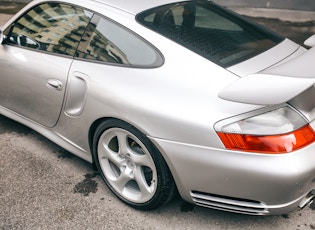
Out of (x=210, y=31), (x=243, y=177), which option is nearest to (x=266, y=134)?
(x=243, y=177)

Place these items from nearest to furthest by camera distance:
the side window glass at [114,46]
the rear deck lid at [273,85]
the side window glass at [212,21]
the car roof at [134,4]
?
the rear deck lid at [273,85] < the side window glass at [114,46] < the car roof at [134,4] < the side window glass at [212,21]

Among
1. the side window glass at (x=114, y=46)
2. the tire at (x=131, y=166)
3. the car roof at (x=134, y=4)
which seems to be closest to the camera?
the tire at (x=131, y=166)

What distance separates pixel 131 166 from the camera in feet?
8.93

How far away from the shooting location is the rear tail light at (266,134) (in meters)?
2.17

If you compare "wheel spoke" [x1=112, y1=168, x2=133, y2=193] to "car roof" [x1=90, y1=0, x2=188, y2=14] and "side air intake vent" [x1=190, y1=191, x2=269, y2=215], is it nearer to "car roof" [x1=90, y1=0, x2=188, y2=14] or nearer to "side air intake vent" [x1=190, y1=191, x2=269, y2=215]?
"side air intake vent" [x1=190, y1=191, x2=269, y2=215]

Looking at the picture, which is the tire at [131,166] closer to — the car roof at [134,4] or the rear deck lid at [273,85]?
the rear deck lid at [273,85]

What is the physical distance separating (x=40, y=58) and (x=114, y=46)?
703 millimetres

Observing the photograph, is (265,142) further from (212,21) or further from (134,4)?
(134,4)

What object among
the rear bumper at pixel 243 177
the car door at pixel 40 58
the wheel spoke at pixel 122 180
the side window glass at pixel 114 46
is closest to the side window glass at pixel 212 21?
the side window glass at pixel 114 46

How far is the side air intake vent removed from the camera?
2311 millimetres

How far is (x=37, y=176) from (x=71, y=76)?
860 millimetres

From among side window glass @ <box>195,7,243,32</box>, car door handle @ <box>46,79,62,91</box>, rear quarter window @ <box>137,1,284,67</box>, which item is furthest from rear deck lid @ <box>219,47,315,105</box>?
car door handle @ <box>46,79,62,91</box>

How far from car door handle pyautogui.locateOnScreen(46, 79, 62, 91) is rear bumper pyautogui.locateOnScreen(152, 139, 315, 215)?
91cm

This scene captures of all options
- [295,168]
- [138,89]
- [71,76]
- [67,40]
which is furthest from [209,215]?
[67,40]
